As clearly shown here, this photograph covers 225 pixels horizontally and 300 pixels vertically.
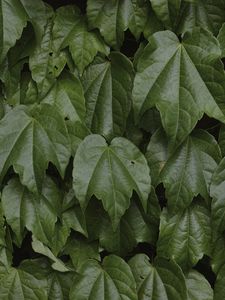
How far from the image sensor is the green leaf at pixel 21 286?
5.70 feet

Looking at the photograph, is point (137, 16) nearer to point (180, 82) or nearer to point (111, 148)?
point (180, 82)


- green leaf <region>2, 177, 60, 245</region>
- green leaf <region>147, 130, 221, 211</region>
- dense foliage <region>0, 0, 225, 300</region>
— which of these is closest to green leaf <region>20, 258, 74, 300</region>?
dense foliage <region>0, 0, 225, 300</region>

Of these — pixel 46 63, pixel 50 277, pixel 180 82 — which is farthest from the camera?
pixel 50 277

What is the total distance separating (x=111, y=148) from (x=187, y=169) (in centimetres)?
23

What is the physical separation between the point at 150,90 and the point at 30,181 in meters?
0.41

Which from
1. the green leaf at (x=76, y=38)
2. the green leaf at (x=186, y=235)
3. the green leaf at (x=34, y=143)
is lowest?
the green leaf at (x=186, y=235)

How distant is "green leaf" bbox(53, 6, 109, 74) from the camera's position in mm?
1688

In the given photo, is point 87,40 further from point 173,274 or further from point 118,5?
point 173,274

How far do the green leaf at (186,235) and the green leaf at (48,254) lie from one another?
0.30 meters

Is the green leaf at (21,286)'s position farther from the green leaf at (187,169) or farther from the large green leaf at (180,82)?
the large green leaf at (180,82)

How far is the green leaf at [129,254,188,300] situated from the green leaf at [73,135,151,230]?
0.21 metres

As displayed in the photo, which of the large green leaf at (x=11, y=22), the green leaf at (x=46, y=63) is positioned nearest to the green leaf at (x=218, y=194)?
the green leaf at (x=46, y=63)

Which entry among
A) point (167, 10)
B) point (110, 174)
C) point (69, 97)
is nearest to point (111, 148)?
point (110, 174)

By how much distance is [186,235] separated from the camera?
173 centimetres
